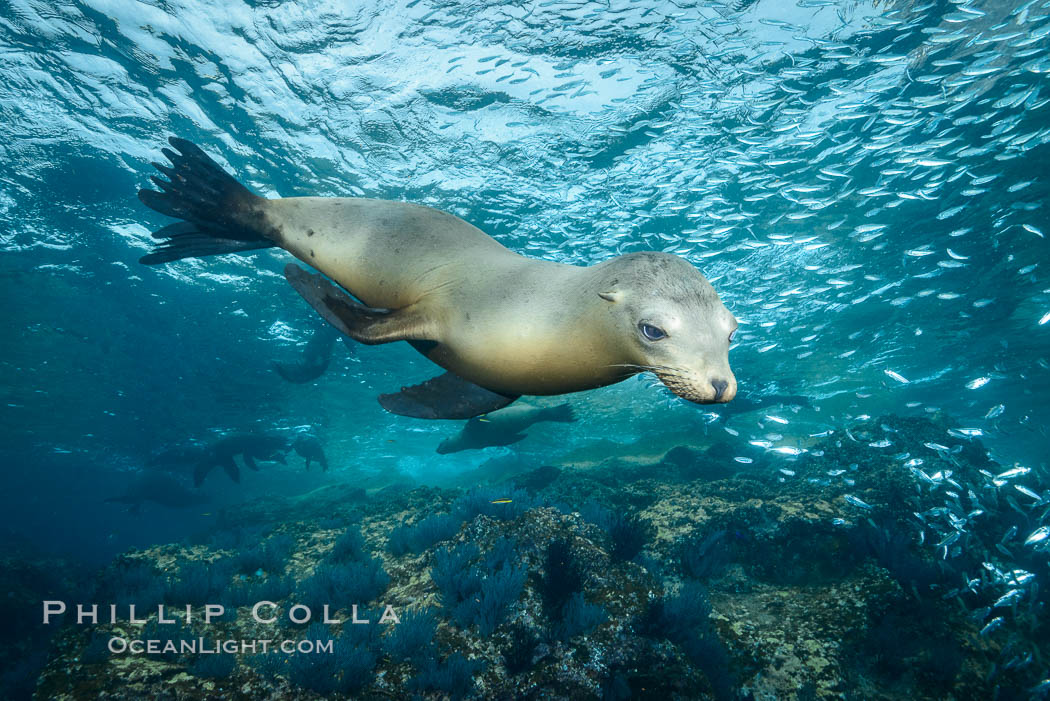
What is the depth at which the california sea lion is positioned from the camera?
181cm

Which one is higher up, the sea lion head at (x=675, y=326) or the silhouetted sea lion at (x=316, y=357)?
the silhouetted sea lion at (x=316, y=357)

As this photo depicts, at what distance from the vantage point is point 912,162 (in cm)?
936

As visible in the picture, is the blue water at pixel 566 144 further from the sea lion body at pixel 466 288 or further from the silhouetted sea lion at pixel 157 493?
the silhouetted sea lion at pixel 157 493

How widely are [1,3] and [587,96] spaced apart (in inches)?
363

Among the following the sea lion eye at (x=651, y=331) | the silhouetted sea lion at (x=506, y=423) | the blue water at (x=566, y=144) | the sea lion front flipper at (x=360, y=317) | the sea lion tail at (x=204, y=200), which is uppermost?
the blue water at (x=566, y=144)

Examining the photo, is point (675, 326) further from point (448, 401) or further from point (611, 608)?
point (611, 608)

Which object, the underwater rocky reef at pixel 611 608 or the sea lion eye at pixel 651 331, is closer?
the sea lion eye at pixel 651 331

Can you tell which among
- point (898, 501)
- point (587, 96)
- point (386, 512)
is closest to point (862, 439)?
point (898, 501)

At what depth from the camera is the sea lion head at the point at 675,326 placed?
1.67 m

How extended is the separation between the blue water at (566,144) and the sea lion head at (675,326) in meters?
6.98

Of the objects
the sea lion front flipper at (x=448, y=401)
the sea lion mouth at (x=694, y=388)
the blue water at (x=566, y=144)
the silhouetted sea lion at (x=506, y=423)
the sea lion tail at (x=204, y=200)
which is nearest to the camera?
the sea lion mouth at (x=694, y=388)

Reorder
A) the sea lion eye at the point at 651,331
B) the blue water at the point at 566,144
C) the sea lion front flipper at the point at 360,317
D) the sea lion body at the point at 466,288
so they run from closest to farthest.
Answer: the sea lion eye at the point at 651,331, the sea lion body at the point at 466,288, the sea lion front flipper at the point at 360,317, the blue water at the point at 566,144

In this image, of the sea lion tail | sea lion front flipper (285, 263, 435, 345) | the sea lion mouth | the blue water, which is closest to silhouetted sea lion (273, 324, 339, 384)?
the blue water

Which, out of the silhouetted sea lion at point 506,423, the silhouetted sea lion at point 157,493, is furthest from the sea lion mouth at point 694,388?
the silhouetted sea lion at point 157,493
